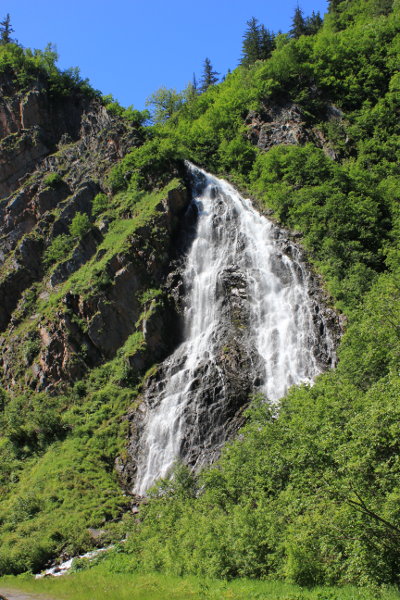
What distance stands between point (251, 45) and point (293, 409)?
6821 cm

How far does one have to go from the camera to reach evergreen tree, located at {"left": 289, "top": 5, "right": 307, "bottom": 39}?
76250mm

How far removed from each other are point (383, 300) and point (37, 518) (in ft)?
63.4

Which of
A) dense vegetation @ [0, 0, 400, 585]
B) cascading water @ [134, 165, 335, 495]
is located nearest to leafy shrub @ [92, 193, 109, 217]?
dense vegetation @ [0, 0, 400, 585]

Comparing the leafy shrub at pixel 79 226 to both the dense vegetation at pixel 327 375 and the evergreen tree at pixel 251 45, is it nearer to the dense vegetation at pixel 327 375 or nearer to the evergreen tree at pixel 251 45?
the dense vegetation at pixel 327 375

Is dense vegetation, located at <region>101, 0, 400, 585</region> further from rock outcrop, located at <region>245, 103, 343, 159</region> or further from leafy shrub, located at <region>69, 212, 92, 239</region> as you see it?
leafy shrub, located at <region>69, 212, 92, 239</region>

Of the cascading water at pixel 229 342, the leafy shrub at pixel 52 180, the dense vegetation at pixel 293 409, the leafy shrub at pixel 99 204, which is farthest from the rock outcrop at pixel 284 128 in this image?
the leafy shrub at pixel 52 180

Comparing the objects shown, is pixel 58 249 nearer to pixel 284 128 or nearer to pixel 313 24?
pixel 284 128

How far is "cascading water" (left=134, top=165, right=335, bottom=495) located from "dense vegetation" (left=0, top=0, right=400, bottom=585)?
230 cm

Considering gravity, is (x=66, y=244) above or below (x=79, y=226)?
below

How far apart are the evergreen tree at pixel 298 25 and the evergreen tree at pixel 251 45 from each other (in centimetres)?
595

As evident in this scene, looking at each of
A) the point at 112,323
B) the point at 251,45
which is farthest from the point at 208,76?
the point at 112,323

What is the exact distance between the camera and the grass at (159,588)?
12.0 metres

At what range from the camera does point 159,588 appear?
50.4ft

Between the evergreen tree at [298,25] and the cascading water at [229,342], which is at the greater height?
the evergreen tree at [298,25]
